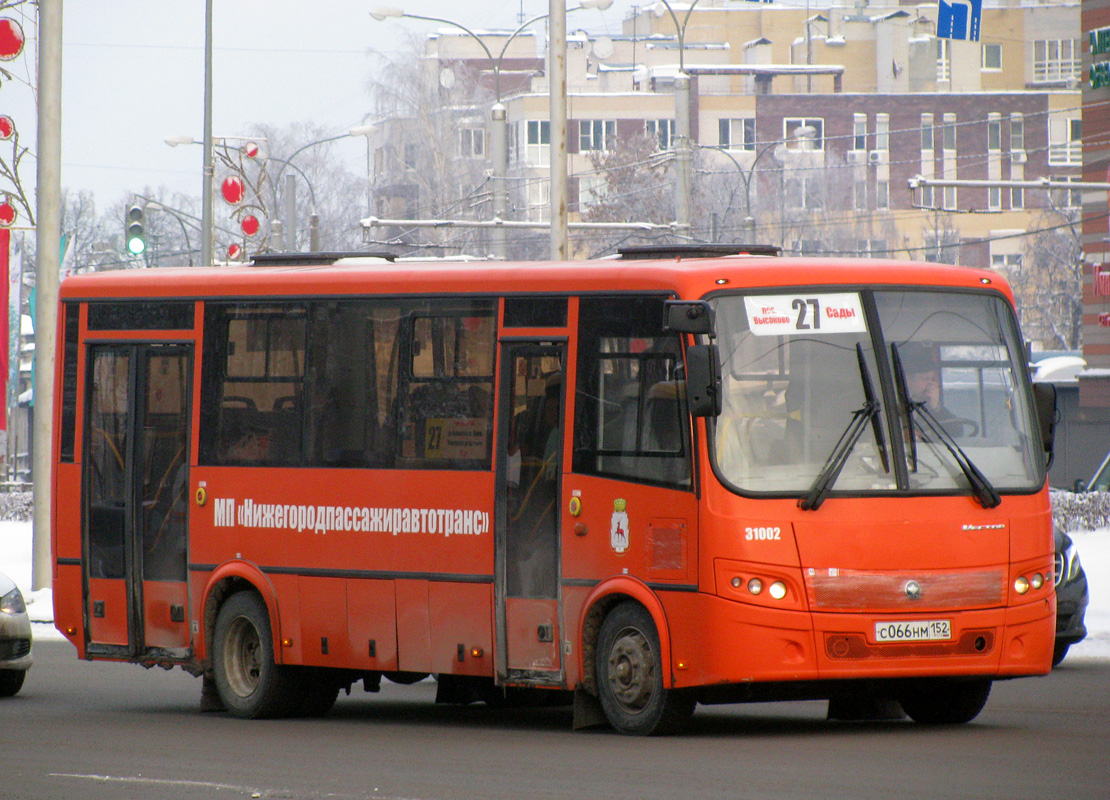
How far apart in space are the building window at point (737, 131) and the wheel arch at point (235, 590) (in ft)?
342

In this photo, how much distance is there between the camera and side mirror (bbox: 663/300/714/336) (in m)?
10.6

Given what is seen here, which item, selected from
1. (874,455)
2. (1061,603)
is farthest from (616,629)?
(1061,603)

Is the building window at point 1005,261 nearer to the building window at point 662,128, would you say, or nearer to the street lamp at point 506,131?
the building window at point 662,128

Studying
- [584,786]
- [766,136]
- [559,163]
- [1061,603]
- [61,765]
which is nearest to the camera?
[584,786]

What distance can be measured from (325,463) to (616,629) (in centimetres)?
259

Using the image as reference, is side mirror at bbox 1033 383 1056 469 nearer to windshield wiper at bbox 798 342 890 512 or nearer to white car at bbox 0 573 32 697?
windshield wiper at bbox 798 342 890 512

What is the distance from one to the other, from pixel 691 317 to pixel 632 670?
1.98m

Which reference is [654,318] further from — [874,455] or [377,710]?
[377,710]

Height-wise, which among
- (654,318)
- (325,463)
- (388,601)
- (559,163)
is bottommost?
(388,601)

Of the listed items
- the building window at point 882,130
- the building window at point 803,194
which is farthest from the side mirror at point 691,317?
the building window at point 882,130

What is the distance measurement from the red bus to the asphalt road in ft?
1.19

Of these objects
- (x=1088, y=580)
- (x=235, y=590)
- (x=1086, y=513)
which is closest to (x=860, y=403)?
(x=235, y=590)

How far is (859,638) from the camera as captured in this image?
10.6 meters

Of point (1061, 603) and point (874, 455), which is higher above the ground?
point (874, 455)
